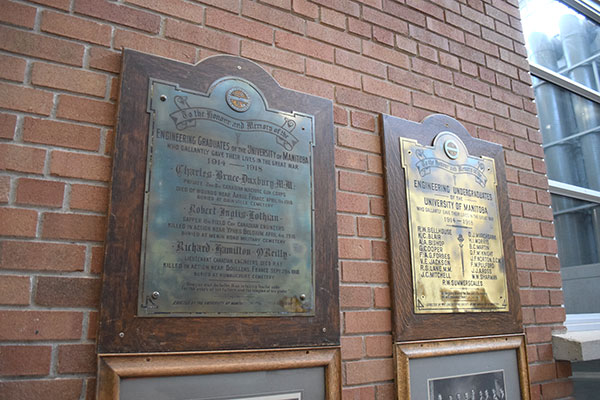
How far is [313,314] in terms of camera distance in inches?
59.4

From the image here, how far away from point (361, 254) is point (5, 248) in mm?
1158

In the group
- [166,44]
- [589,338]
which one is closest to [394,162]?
[166,44]

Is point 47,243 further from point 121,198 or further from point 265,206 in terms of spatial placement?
point 265,206

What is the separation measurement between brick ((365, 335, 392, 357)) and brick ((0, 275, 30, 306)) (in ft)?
3.66

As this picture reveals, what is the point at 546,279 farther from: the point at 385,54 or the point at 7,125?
the point at 7,125

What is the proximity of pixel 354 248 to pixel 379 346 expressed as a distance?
38cm

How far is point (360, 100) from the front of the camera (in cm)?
188

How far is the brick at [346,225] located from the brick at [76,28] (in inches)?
39.9

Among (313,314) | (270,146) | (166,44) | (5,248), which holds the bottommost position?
(313,314)

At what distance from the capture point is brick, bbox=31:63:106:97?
1.31 m

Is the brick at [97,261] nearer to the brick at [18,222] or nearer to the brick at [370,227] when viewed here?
the brick at [18,222]

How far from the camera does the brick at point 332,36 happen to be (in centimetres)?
185

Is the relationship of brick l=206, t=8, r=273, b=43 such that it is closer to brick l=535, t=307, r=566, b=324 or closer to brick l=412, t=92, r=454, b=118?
brick l=412, t=92, r=454, b=118

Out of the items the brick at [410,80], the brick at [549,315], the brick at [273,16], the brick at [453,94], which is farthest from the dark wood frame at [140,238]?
the brick at [549,315]
